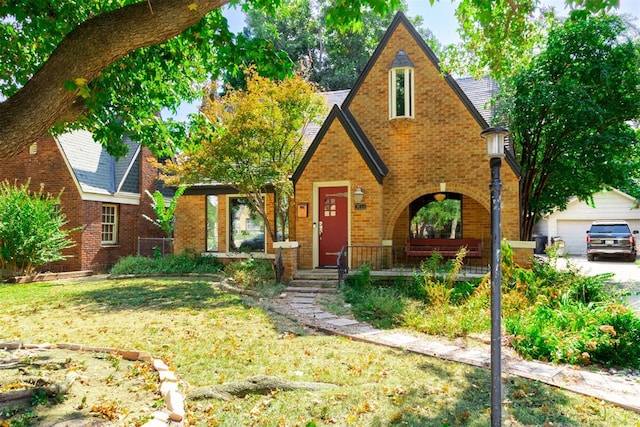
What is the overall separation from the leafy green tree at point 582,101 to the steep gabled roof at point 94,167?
14721 millimetres

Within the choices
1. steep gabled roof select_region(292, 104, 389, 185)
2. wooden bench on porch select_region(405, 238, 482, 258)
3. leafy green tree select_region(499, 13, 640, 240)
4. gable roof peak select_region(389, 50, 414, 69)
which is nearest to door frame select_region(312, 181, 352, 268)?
steep gabled roof select_region(292, 104, 389, 185)

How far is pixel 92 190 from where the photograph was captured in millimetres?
17125

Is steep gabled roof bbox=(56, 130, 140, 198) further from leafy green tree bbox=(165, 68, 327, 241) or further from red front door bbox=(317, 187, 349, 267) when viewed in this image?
red front door bbox=(317, 187, 349, 267)

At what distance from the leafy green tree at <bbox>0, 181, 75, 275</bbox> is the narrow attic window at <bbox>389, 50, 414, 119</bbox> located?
12317 mm

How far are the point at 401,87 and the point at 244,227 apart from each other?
25.6ft

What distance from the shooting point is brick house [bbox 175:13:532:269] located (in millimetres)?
12336

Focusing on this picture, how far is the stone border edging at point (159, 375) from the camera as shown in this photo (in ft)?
11.7

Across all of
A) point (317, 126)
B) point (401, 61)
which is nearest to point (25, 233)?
point (317, 126)

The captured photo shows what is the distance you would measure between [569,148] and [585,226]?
1749 centimetres

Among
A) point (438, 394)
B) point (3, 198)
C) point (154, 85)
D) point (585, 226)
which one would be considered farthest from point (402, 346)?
point (585, 226)

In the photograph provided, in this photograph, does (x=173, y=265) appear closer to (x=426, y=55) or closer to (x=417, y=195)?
(x=417, y=195)

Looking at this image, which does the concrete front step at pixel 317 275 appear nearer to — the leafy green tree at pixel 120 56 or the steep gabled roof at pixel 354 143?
the steep gabled roof at pixel 354 143

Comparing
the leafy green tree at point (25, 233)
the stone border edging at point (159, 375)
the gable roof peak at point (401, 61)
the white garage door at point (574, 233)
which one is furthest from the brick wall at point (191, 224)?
the white garage door at point (574, 233)

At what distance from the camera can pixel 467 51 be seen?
10.4 meters
